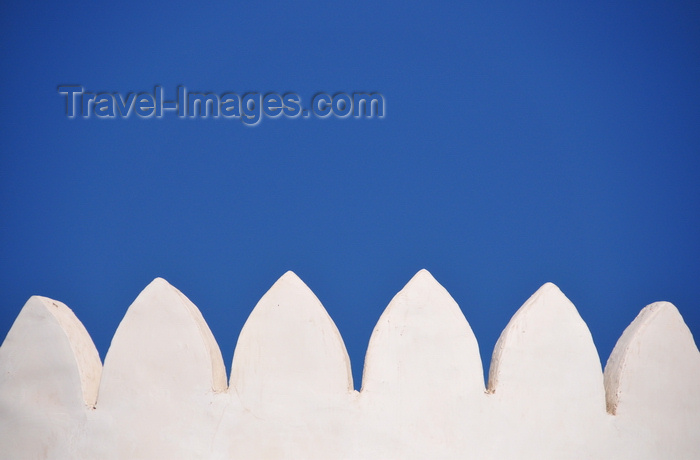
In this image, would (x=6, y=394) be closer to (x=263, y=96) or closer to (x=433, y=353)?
(x=433, y=353)

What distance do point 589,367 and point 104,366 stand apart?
57.6 inches

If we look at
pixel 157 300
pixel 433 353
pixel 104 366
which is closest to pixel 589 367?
pixel 433 353

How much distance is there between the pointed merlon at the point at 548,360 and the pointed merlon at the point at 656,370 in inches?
2.6

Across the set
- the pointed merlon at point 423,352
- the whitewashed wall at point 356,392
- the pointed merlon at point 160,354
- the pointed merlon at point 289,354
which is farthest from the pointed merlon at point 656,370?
the pointed merlon at point 160,354

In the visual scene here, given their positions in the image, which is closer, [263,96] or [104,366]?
[104,366]

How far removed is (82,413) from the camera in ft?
7.07

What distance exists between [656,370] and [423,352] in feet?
2.34

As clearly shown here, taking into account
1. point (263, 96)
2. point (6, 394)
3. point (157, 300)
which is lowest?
point (6, 394)

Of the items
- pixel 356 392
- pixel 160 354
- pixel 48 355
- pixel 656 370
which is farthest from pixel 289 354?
pixel 656 370

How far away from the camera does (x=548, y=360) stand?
7.03ft

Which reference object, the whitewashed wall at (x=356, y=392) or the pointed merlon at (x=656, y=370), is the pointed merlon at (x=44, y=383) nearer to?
the whitewashed wall at (x=356, y=392)

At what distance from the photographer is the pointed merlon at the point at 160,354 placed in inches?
84.4

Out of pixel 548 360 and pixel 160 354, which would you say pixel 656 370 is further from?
pixel 160 354

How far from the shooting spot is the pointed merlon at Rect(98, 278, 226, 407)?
2143mm
